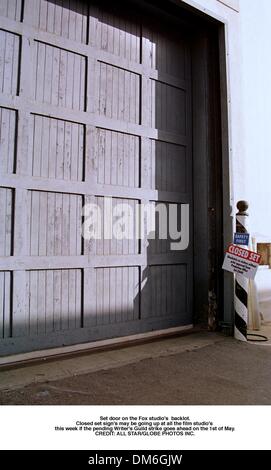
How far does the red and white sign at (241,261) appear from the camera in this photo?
12.8 ft

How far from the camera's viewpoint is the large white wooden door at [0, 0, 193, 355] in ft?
10.6

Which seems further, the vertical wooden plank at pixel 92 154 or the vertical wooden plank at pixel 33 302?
the vertical wooden plank at pixel 92 154

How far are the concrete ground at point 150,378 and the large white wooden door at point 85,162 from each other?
14.9 inches

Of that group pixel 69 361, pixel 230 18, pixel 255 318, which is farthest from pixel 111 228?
pixel 230 18

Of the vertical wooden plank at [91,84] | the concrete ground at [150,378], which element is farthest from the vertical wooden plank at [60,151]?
the concrete ground at [150,378]

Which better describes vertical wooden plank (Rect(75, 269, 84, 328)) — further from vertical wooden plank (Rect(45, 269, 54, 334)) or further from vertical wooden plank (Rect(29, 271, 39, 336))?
→ vertical wooden plank (Rect(29, 271, 39, 336))

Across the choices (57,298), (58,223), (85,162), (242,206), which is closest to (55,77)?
(85,162)

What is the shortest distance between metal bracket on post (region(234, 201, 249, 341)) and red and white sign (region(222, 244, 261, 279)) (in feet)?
0.36

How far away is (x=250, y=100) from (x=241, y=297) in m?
2.68

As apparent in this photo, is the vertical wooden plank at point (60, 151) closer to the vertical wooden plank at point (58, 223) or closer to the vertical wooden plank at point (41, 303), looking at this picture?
the vertical wooden plank at point (58, 223)

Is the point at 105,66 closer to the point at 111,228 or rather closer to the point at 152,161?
the point at 152,161

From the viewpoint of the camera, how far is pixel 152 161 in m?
4.26

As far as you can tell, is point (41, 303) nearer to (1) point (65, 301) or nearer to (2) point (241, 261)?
(1) point (65, 301)

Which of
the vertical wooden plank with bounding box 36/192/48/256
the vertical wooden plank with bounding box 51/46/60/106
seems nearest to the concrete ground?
the vertical wooden plank with bounding box 36/192/48/256
